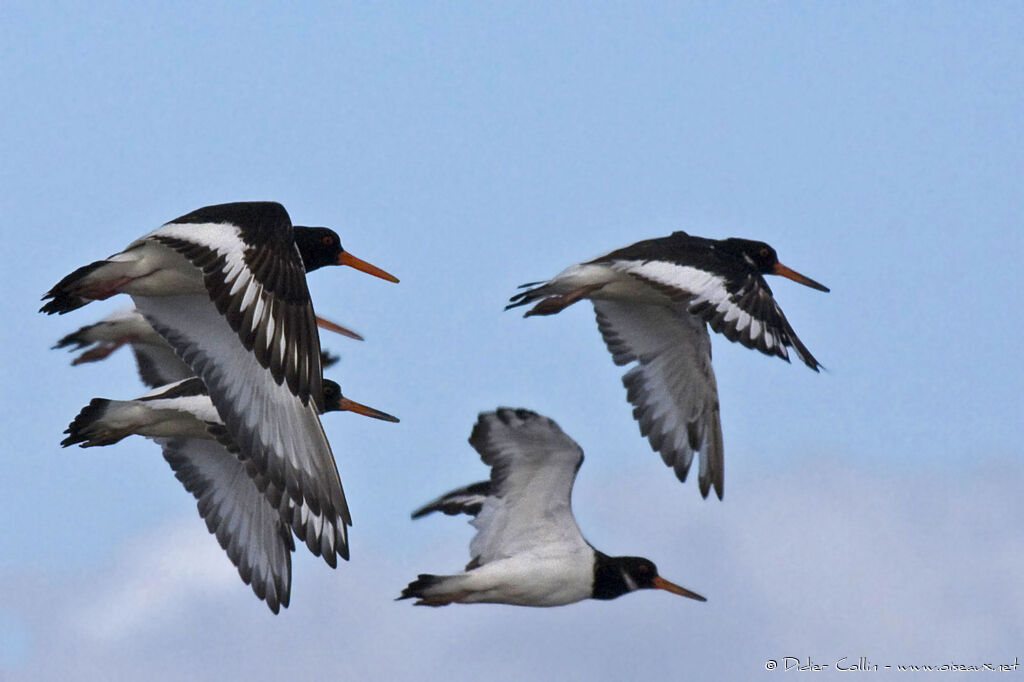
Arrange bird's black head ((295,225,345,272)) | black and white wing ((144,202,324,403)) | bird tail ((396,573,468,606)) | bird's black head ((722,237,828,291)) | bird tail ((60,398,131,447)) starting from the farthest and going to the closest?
1. bird's black head ((722,237,828,291))
2. bird's black head ((295,225,345,272))
3. bird tail ((60,398,131,447))
4. bird tail ((396,573,468,606))
5. black and white wing ((144,202,324,403))

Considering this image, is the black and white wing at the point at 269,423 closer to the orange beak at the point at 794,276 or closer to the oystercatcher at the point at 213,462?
the oystercatcher at the point at 213,462

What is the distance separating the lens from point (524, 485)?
13.4 meters

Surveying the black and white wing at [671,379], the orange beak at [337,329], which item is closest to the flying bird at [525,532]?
the black and white wing at [671,379]

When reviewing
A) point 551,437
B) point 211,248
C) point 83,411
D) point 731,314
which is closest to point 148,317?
point 83,411

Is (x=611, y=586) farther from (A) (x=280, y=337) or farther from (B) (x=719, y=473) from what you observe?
(A) (x=280, y=337)

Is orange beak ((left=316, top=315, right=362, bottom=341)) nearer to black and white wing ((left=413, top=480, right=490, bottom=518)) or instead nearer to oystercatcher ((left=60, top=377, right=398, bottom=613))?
oystercatcher ((left=60, top=377, right=398, bottom=613))

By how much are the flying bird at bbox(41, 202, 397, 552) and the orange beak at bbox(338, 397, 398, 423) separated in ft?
7.51

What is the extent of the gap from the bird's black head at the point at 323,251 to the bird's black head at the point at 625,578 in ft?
9.31

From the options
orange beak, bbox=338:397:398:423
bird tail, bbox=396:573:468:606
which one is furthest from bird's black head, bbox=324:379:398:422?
bird tail, bbox=396:573:468:606

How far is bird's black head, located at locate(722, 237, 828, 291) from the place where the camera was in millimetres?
16609

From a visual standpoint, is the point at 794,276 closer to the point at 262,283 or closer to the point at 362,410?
the point at 362,410

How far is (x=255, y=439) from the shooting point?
12305 mm

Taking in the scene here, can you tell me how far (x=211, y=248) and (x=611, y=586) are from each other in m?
3.84

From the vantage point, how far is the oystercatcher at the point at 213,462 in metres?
13.7
